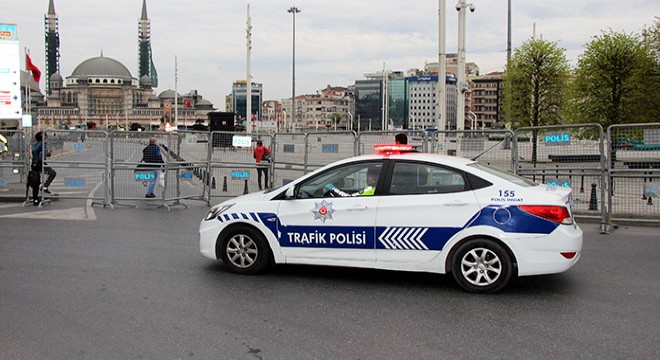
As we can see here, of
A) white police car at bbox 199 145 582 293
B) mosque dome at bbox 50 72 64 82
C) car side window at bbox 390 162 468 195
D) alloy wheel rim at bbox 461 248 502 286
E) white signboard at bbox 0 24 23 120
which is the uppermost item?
mosque dome at bbox 50 72 64 82

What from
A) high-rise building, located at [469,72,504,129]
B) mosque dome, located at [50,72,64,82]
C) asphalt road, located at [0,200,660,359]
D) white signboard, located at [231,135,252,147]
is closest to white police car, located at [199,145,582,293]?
asphalt road, located at [0,200,660,359]

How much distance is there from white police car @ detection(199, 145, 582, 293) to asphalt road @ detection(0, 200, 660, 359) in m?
0.31

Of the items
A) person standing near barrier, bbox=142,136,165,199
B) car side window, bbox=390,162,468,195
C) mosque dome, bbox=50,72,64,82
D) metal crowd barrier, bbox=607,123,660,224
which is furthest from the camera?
mosque dome, bbox=50,72,64,82

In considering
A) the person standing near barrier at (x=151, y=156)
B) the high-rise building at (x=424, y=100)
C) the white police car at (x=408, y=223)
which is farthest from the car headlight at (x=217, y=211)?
the high-rise building at (x=424, y=100)

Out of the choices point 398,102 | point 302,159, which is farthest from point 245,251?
point 398,102

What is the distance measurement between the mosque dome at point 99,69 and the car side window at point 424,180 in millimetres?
194779

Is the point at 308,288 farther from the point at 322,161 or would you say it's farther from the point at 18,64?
the point at 18,64

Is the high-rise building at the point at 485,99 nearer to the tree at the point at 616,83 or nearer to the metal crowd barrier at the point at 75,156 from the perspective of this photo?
the tree at the point at 616,83

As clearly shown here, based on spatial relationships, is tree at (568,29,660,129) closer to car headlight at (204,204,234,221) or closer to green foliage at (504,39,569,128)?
green foliage at (504,39,569,128)

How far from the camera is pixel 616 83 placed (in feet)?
104

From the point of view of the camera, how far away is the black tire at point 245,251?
7.43 m

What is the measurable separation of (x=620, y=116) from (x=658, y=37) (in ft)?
14.6

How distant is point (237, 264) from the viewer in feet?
Answer: 24.8

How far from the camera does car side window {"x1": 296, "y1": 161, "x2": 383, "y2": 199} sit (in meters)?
7.11
